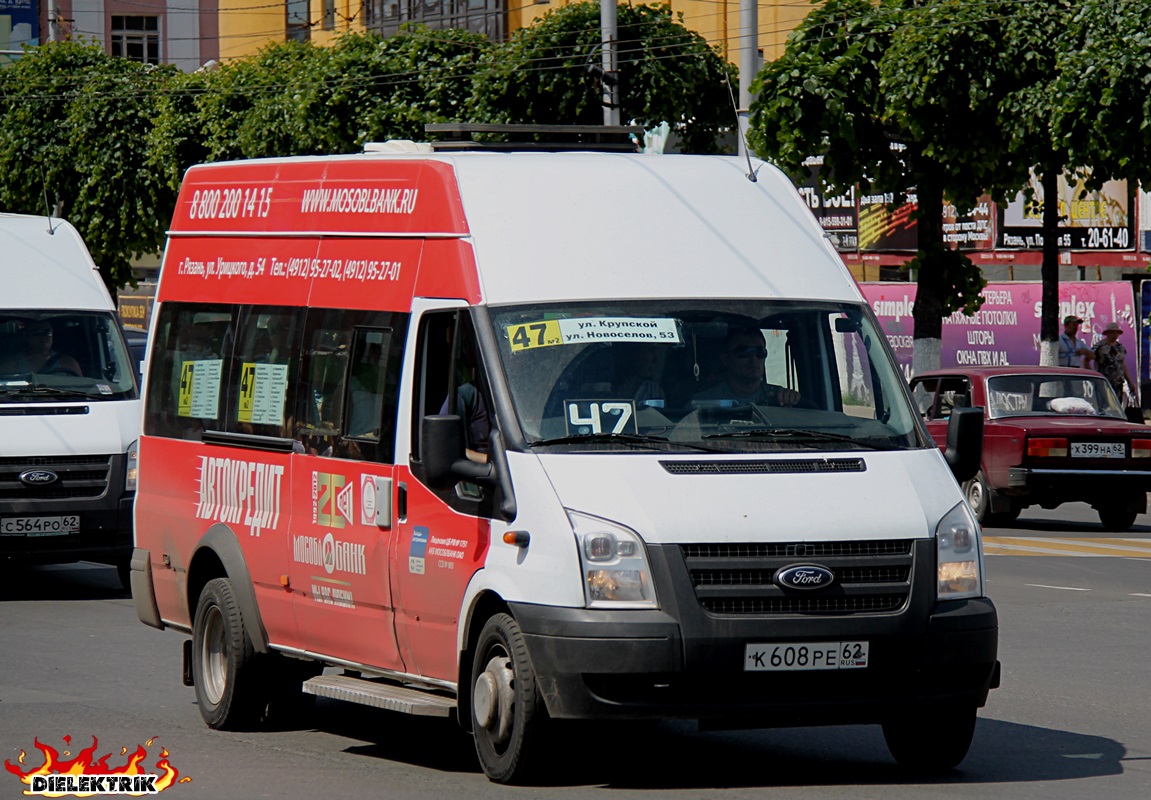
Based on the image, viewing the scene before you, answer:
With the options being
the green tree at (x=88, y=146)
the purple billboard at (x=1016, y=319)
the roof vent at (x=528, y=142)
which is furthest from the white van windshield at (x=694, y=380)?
the green tree at (x=88, y=146)

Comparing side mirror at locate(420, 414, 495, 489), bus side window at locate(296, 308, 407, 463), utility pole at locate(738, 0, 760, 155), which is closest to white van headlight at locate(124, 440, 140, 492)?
bus side window at locate(296, 308, 407, 463)

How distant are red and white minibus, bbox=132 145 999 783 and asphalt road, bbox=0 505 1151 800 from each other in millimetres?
292

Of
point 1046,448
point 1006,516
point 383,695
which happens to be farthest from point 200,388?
point 1006,516

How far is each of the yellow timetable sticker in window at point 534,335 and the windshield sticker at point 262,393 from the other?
65.5 inches

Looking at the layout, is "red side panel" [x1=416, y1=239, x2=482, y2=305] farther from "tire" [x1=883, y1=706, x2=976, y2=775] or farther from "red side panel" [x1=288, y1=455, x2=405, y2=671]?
"tire" [x1=883, y1=706, x2=976, y2=775]

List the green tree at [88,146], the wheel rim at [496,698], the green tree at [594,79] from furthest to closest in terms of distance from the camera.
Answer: the green tree at [88,146]
the green tree at [594,79]
the wheel rim at [496,698]

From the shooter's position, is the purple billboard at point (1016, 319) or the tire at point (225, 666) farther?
the purple billboard at point (1016, 319)

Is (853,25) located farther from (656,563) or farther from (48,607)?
(656,563)

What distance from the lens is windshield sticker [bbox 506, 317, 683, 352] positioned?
310 inches

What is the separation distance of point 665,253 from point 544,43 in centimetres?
2463

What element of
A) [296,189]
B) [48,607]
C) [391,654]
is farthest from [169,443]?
[48,607]

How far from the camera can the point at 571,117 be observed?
32.4 metres

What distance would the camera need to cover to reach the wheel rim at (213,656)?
31.1 ft

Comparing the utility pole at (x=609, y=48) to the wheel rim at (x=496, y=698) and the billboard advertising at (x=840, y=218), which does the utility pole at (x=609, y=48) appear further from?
the wheel rim at (x=496, y=698)
